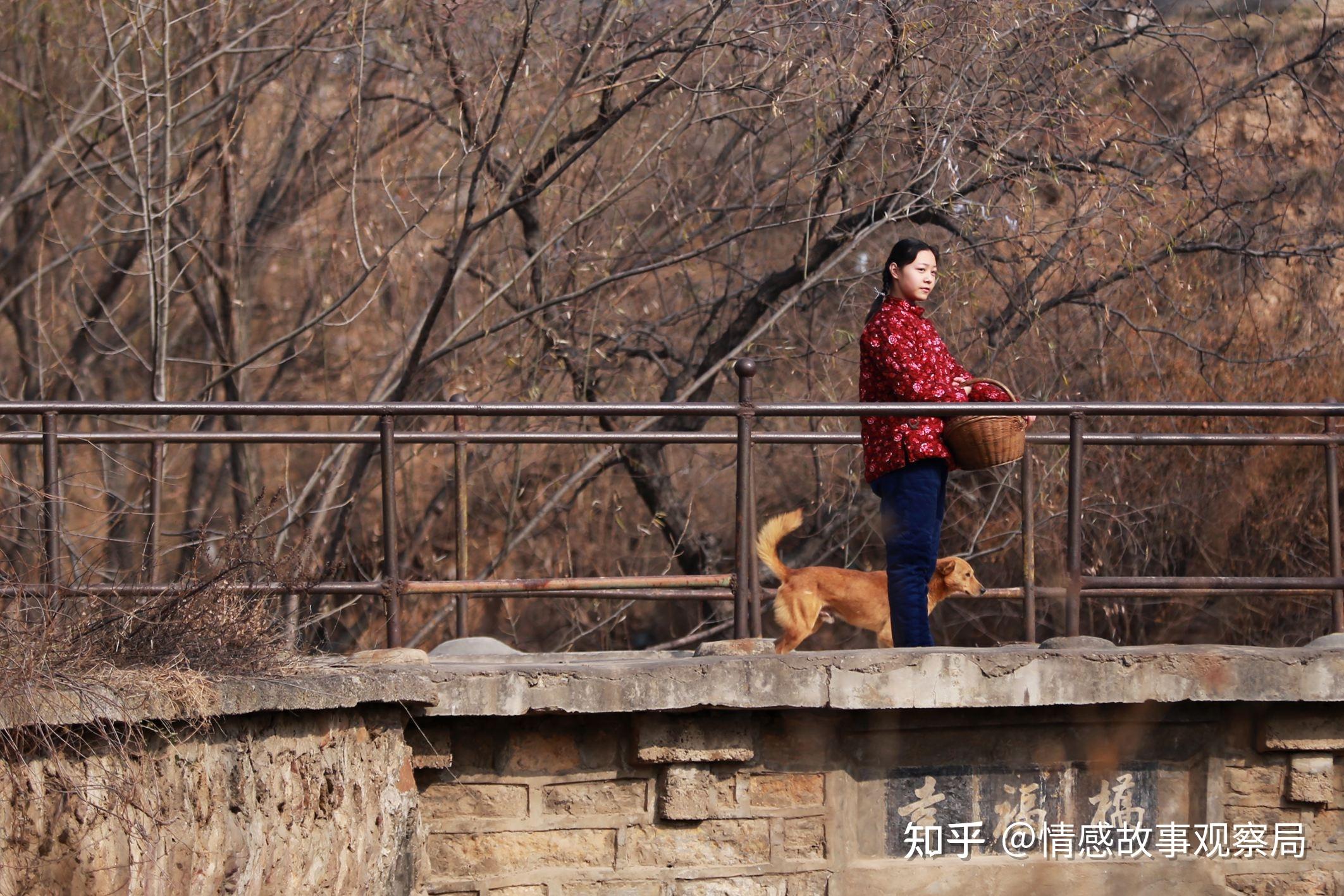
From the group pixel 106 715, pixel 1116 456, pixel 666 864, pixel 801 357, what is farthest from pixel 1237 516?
pixel 106 715

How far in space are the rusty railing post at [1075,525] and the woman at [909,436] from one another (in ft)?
1.41

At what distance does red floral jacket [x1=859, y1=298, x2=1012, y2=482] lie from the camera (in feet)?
18.6

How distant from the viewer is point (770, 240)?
11.1 m

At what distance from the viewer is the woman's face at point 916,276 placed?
5707 mm

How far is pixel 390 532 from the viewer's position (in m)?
5.42

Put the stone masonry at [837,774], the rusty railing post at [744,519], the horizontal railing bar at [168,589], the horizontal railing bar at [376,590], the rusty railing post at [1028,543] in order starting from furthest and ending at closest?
the rusty railing post at [1028,543] < the rusty railing post at [744,519] < the stone masonry at [837,774] < the horizontal railing bar at [376,590] < the horizontal railing bar at [168,589]

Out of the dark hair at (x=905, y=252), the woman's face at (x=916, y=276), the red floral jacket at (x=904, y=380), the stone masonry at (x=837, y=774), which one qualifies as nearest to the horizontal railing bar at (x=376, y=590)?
the stone masonry at (x=837, y=774)

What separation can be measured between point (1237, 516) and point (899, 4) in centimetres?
474

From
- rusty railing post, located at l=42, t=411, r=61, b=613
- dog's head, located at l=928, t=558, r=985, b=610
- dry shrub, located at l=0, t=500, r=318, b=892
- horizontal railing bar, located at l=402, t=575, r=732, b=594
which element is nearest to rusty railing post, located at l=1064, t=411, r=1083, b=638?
dog's head, located at l=928, t=558, r=985, b=610

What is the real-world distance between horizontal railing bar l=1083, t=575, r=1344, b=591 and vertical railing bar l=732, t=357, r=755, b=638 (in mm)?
1288

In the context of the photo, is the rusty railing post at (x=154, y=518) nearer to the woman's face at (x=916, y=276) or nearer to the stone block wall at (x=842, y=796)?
the stone block wall at (x=842, y=796)

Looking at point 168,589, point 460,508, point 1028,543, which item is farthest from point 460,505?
point 1028,543

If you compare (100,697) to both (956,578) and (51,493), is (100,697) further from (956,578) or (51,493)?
(956,578)

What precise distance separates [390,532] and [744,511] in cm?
123
